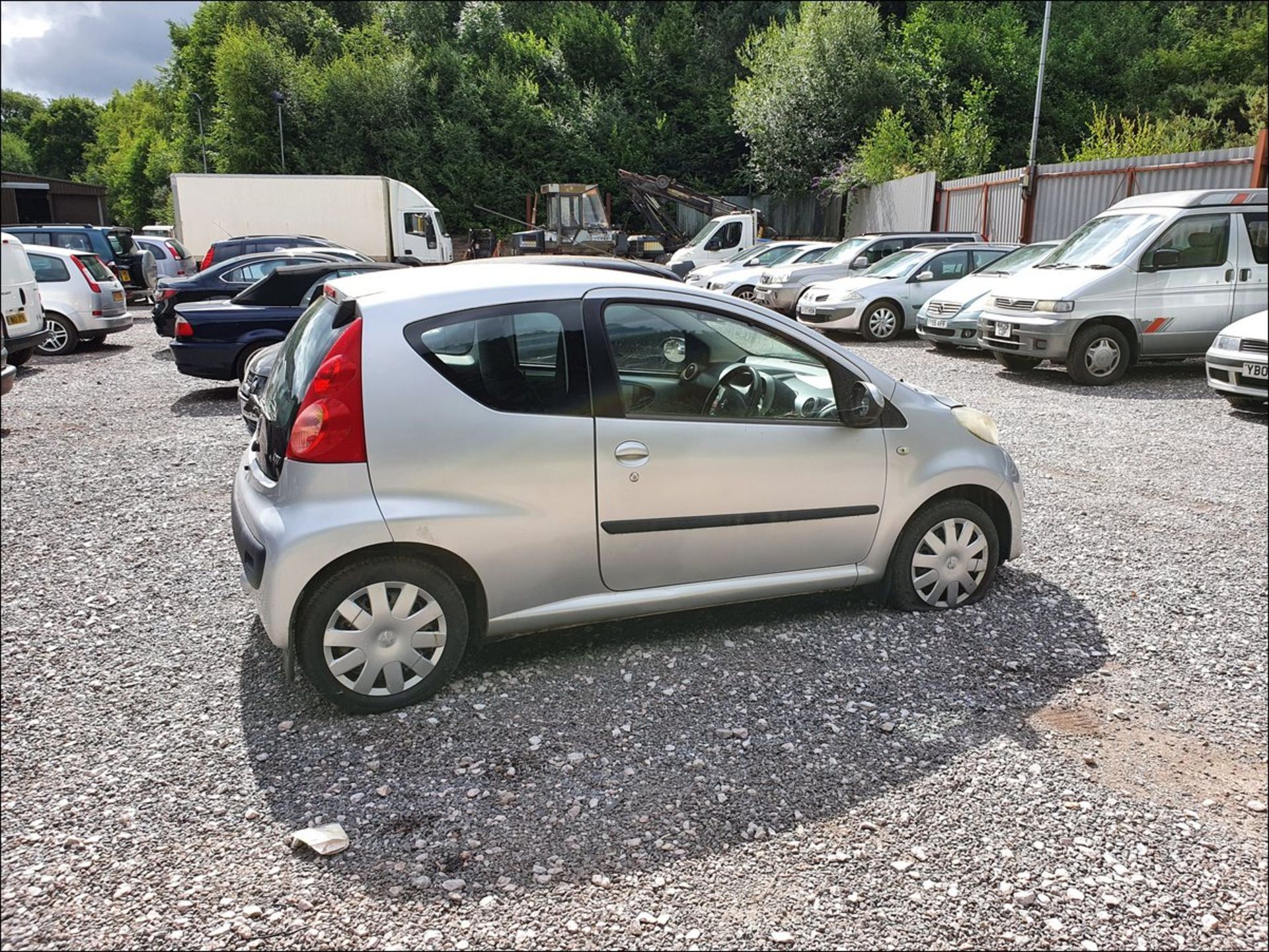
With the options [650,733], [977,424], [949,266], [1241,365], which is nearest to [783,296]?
Result: [949,266]

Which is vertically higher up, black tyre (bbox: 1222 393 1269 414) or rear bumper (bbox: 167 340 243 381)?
rear bumper (bbox: 167 340 243 381)

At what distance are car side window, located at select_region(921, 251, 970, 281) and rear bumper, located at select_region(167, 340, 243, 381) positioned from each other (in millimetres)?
9915

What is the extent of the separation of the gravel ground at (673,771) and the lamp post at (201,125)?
4298cm

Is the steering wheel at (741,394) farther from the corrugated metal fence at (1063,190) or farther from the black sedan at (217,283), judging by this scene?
the corrugated metal fence at (1063,190)

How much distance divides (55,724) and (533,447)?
1.64 meters

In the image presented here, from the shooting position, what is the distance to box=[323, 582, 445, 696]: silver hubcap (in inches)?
127

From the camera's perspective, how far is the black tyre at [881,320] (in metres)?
14.3

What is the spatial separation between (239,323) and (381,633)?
23.7 ft

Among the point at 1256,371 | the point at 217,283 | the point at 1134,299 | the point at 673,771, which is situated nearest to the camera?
the point at 673,771

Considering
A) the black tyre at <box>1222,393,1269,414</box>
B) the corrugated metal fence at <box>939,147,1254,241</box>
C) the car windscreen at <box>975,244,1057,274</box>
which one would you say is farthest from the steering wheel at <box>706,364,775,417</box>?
the corrugated metal fence at <box>939,147,1254,241</box>

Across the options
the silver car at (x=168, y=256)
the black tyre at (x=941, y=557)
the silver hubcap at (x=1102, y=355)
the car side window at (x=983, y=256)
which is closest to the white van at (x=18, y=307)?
the black tyre at (x=941, y=557)

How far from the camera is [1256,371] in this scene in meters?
7.18

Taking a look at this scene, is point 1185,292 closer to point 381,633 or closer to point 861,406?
point 861,406

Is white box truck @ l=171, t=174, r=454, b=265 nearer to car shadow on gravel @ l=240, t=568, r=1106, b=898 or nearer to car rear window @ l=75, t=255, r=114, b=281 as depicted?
car rear window @ l=75, t=255, r=114, b=281
